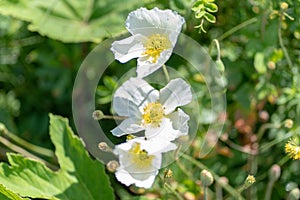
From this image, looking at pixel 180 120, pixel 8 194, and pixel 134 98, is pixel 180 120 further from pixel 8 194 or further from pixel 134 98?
pixel 8 194

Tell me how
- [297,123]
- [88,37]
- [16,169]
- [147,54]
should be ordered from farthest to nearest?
[88,37] < [297,123] < [16,169] < [147,54]

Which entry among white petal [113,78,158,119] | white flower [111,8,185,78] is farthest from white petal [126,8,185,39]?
white petal [113,78,158,119]

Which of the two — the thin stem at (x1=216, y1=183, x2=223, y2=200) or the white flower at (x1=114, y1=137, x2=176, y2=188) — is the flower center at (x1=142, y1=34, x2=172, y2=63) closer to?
the white flower at (x1=114, y1=137, x2=176, y2=188)

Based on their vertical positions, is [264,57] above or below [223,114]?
above

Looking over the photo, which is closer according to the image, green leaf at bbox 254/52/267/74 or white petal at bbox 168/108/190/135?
white petal at bbox 168/108/190/135

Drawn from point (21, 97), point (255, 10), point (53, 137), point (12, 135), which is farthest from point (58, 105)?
point (255, 10)

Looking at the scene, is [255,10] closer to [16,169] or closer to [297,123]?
[297,123]

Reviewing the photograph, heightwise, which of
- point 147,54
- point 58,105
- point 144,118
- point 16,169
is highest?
point 147,54

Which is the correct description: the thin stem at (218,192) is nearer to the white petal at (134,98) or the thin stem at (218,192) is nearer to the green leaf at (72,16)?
the white petal at (134,98)
